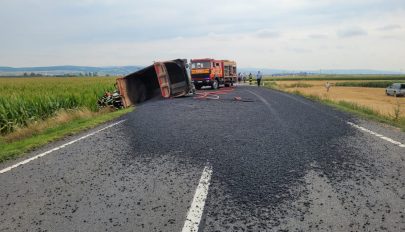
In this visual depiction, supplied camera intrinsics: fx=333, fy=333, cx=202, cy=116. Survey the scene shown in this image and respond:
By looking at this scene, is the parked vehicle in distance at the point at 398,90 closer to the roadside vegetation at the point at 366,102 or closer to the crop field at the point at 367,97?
the crop field at the point at 367,97

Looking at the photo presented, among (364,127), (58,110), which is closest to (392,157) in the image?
(364,127)

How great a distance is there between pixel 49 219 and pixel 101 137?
15.3 feet

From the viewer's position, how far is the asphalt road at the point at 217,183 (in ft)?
11.6

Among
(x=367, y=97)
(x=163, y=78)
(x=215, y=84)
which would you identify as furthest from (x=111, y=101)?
(x=367, y=97)

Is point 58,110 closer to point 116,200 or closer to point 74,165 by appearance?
point 74,165

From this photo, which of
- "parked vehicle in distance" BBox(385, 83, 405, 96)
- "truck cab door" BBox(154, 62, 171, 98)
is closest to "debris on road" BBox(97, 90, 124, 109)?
"truck cab door" BBox(154, 62, 171, 98)

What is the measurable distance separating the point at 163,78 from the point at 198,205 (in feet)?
54.2

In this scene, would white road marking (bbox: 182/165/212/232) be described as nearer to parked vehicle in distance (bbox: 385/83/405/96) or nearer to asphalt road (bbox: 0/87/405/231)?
asphalt road (bbox: 0/87/405/231)

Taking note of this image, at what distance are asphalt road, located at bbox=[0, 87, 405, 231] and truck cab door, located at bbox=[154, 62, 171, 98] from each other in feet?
38.2

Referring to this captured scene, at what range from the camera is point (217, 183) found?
4.61 m

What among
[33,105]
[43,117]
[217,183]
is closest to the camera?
[217,183]

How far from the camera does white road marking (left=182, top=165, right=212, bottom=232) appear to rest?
338 centimetres

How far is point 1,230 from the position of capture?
134 inches

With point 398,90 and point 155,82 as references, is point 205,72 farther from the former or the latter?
point 398,90
